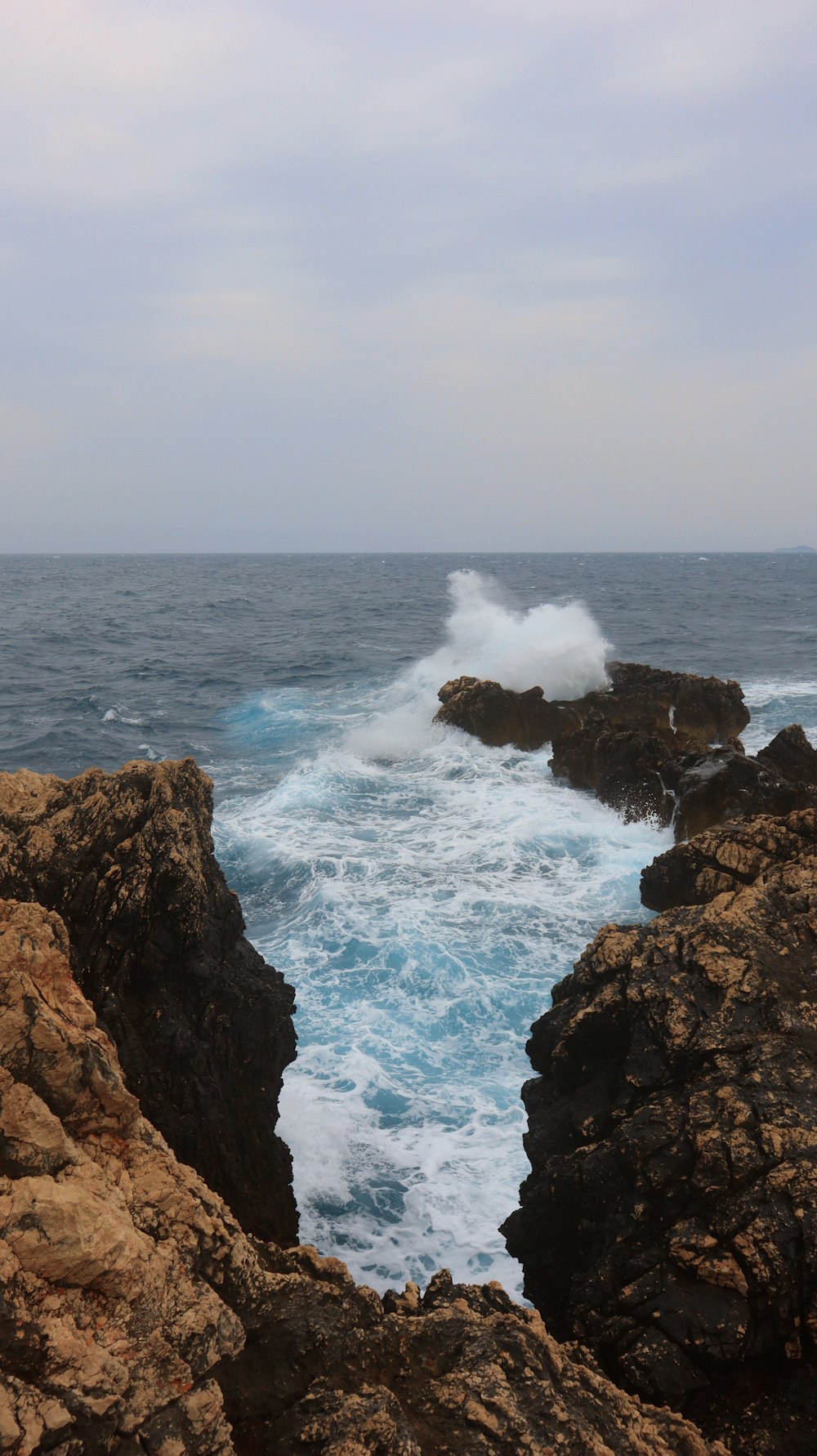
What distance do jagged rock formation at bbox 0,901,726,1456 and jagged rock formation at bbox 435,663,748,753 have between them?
61.2 ft

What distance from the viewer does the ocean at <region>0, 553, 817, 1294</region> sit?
950cm

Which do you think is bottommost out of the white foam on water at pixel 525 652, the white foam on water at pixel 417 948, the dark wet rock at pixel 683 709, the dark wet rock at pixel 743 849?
the white foam on water at pixel 417 948

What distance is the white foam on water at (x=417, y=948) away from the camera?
9.01m

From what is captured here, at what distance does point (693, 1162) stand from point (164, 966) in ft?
16.3

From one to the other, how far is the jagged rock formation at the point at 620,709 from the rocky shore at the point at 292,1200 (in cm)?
1417

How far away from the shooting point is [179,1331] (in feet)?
12.0

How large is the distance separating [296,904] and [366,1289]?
437 inches

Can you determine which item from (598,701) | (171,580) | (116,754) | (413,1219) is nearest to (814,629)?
(598,701)

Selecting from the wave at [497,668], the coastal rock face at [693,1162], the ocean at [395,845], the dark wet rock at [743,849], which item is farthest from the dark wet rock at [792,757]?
the wave at [497,668]

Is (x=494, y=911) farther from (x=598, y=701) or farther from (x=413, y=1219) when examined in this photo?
(x=598, y=701)

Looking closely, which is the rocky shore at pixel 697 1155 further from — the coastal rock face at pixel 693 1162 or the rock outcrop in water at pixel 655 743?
the rock outcrop in water at pixel 655 743

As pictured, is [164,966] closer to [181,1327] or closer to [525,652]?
[181,1327]

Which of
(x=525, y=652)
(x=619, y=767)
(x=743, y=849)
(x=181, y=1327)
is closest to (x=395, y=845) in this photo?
(x=619, y=767)

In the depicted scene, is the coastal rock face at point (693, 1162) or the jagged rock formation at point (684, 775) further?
the jagged rock formation at point (684, 775)
